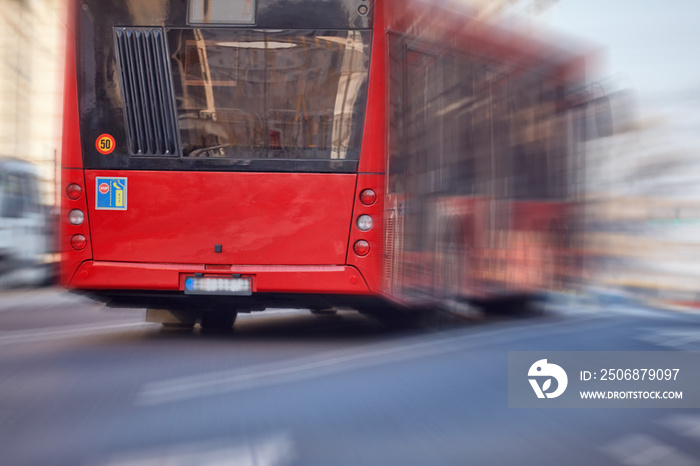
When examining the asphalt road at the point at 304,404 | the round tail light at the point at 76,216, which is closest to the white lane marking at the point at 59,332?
the asphalt road at the point at 304,404

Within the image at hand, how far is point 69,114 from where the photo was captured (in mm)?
8820

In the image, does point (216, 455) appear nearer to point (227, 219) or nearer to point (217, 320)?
point (227, 219)

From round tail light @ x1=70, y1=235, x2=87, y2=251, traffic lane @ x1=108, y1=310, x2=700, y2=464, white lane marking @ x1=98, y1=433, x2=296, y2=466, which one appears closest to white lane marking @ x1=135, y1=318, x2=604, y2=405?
traffic lane @ x1=108, y1=310, x2=700, y2=464

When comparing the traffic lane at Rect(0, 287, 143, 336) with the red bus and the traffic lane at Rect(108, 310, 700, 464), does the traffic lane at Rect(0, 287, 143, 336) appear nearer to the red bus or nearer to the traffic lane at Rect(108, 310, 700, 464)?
the red bus

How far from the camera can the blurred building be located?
28.0 m

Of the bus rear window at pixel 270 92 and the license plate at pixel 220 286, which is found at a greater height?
the bus rear window at pixel 270 92

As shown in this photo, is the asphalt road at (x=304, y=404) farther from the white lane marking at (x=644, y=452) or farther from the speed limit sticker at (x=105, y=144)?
the speed limit sticker at (x=105, y=144)

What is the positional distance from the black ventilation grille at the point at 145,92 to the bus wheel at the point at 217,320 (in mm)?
2245

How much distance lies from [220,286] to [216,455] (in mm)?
4290

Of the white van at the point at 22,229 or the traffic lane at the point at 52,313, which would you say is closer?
the traffic lane at the point at 52,313

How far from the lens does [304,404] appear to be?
19.4 feet

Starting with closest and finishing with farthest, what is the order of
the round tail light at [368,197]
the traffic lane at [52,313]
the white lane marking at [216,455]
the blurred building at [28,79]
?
the white lane marking at [216,455] → the round tail light at [368,197] → the traffic lane at [52,313] → the blurred building at [28,79]

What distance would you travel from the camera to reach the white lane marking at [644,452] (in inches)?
177

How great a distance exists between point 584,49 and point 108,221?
698cm
